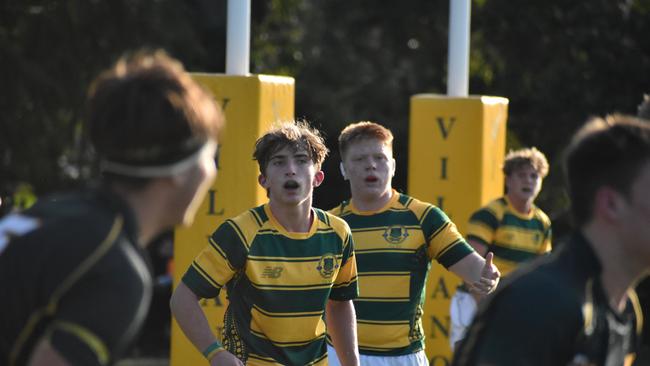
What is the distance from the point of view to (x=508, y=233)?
9797 millimetres

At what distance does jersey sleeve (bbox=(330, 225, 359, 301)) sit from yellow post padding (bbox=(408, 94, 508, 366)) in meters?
3.60

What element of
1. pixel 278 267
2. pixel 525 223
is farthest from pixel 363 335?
pixel 525 223

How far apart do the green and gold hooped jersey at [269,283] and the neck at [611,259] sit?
247 cm

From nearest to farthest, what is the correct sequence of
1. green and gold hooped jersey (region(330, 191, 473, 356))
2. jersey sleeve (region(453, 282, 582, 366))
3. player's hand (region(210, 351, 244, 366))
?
jersey sleeve (region(453, 282, 582, 366)), player's hand (region(210, 351, 244, 366)), green and gold hooped jersey (region(330, 191, 473, 356))

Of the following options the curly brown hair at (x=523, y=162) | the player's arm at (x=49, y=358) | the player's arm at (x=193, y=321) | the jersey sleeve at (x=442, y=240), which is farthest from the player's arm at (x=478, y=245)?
the player's arm at (x=49, y=358)

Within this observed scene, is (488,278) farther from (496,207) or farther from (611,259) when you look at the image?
(496,207)

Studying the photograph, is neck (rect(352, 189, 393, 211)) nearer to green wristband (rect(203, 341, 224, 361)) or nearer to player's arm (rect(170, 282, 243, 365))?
player's arm (rect(170, 282, 243, 365))

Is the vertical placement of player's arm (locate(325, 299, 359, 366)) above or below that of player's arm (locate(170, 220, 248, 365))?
below

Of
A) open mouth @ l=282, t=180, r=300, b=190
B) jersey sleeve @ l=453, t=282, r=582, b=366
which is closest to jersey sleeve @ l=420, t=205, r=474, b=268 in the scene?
open mouth @ l=282, t=180, r=300, b=190

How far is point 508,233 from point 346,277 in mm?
4094

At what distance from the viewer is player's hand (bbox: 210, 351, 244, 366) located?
5.42 metres

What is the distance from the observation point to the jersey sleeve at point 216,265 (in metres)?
5.64

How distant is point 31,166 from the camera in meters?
15.3

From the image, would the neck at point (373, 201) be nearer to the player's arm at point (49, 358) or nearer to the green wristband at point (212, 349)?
the green wristband at point (212, 349)
